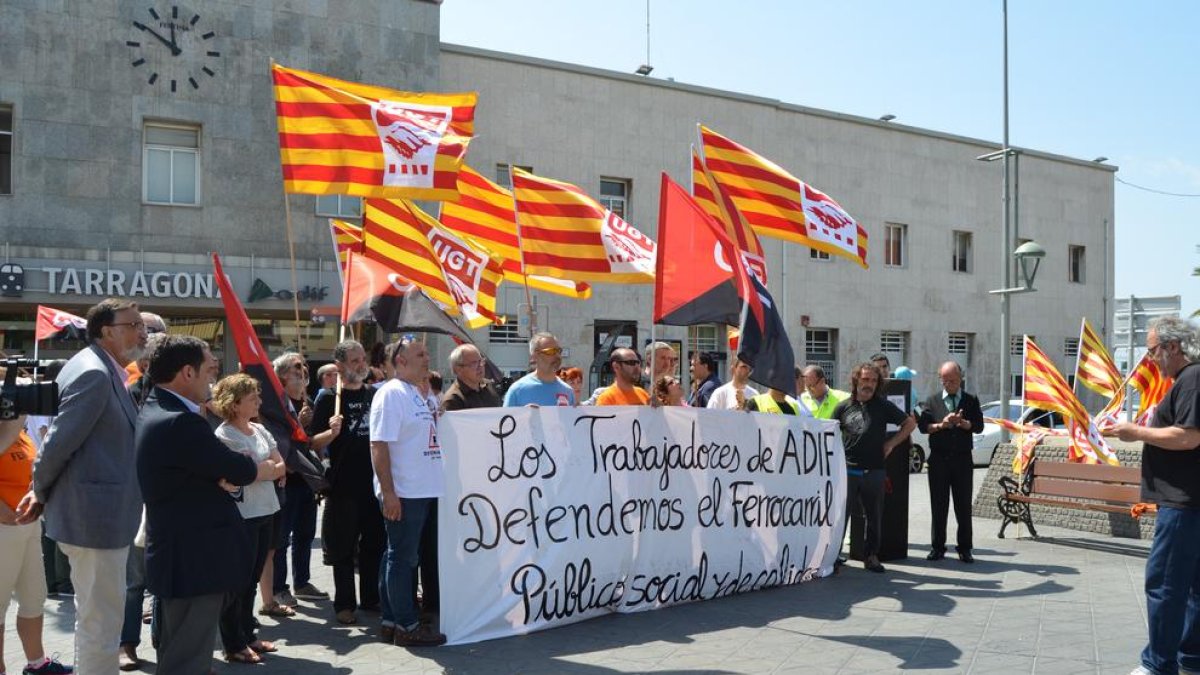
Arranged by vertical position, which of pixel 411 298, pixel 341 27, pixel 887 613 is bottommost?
pixel 887 613

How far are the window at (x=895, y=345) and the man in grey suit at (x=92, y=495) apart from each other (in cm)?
2763

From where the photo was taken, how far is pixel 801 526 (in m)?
8.79

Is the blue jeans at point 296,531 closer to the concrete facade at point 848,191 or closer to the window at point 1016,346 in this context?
the concrete facade at point 848,191

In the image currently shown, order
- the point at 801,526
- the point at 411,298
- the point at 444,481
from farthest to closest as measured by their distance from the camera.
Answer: the point at 411,298, the point at 801,526, the point at 444,481

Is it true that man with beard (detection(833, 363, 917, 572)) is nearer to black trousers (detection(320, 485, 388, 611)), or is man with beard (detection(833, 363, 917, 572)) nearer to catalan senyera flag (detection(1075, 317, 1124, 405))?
catalan senyera flag (detection(1075, 317, 1124, 405))

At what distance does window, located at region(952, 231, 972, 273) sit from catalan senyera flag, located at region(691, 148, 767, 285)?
78.7ft

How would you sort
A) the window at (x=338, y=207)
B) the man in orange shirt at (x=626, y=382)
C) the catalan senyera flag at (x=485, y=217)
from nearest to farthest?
the man in orange shirt at (x=626, y=382) → the catalan senyera flag at (x=485, y=217) → the window at (x=338, y=207)

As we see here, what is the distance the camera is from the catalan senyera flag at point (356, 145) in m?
8.70

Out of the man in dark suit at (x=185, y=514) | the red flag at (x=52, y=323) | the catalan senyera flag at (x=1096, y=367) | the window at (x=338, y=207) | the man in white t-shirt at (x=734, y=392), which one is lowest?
the man in dark suit at (x=185, y=514)

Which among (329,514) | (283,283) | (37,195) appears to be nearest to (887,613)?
(329,514)

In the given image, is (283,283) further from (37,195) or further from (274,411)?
(274,411)

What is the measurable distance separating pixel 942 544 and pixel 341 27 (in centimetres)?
1688

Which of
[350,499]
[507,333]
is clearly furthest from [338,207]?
[350,499]

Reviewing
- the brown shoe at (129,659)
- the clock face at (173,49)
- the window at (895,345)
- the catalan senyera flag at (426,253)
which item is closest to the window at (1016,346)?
the window at (895,345)
